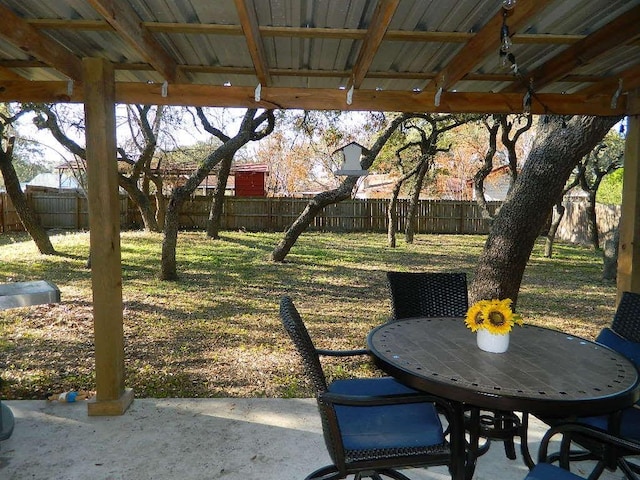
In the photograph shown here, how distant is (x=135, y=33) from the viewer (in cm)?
217

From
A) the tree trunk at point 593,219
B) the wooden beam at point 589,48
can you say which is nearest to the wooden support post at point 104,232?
the wooden beam at point 589,48

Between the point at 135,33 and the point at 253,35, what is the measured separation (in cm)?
55

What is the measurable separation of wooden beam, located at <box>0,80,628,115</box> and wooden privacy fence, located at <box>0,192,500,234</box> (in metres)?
12.5

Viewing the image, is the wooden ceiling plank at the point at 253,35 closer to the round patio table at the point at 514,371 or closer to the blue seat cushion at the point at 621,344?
the round patio table at the point at 514,371

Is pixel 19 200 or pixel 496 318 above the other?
pixel 19 200

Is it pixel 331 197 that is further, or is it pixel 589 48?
pixel 331 197

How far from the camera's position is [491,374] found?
1.66 metres

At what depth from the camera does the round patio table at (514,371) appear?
1475mm

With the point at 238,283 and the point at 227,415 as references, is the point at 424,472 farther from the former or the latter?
the point at 238,283

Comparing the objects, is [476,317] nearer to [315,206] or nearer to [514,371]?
[514,371]

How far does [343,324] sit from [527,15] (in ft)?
12.3

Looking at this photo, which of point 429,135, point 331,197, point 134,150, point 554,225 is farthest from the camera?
point 134,150

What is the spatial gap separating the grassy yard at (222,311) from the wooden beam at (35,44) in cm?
208

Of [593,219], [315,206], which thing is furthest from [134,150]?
[593,219]
